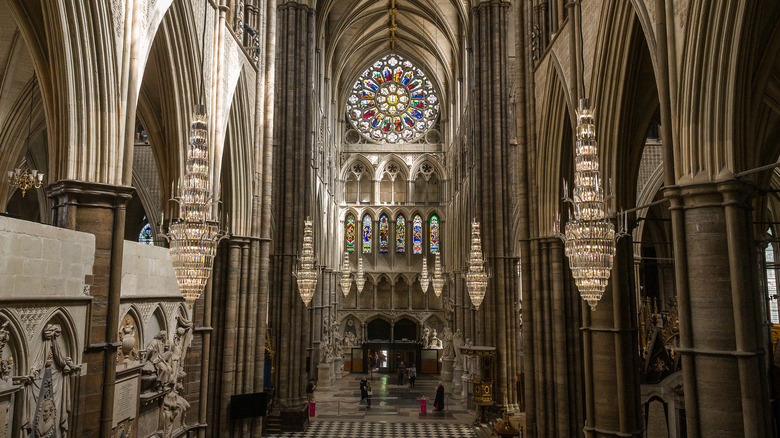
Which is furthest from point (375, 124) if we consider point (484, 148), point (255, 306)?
point (255, 306)

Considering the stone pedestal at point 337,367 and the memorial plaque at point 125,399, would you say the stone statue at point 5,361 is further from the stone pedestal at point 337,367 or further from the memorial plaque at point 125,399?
the stone pedestal at point 337,367

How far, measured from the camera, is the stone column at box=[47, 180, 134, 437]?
7.27 metres

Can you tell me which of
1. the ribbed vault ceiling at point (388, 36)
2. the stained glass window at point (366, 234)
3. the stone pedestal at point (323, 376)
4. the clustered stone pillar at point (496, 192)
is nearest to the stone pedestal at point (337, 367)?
the stone pedestal at point (323, 376)

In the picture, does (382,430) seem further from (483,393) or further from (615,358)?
(615,358)

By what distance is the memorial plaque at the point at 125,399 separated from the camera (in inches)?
321

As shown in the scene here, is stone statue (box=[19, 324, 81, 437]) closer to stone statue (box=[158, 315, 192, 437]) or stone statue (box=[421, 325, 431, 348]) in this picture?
stone statue (box=[158, 315, 192, 437])

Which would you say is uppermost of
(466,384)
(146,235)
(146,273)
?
(146,235)

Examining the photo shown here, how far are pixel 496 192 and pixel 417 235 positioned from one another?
20966 millimetres

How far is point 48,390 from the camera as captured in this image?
656 cm

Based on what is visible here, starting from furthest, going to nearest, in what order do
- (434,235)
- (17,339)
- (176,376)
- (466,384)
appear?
(434,235), (466,384), (176,376), (17,339)

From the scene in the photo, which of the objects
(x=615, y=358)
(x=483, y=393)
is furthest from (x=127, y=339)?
(x=483, y=393)

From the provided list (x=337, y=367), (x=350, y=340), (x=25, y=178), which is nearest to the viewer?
(x=25, y=178)

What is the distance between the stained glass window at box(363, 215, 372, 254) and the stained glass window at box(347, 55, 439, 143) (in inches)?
232

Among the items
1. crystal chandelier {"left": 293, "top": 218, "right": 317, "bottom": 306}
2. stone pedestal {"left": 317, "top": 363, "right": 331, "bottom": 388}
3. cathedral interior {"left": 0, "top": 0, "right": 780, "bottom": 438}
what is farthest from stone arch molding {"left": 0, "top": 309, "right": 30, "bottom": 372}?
stone pedestal {"left": 317, "top": 363, "right": 331, "bottom": 388}
